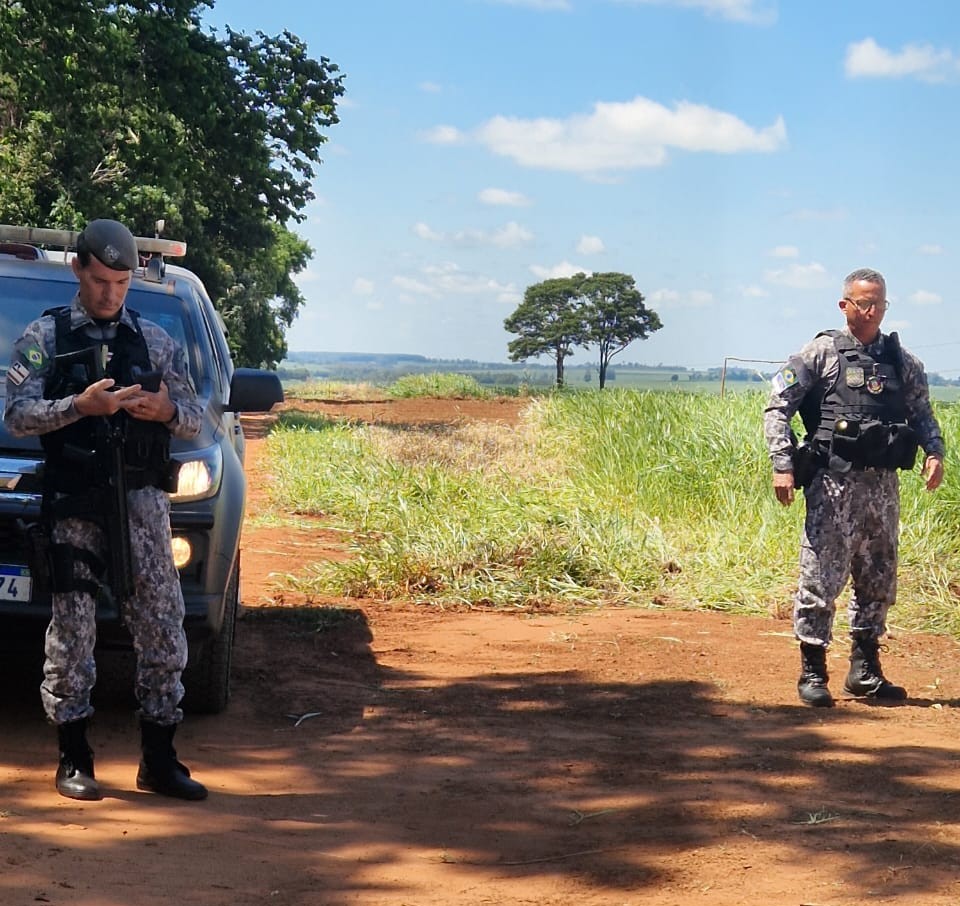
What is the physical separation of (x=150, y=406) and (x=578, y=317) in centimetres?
9724

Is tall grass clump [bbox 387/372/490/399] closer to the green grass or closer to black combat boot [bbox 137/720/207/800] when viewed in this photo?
the green grass

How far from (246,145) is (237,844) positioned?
72.2 ft

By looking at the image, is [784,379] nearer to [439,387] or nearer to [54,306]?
[54,306]

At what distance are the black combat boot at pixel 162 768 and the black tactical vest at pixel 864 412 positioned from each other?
10.4 ft

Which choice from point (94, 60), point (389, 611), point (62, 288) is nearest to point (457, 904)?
point (62, 288)

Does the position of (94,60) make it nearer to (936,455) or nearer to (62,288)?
(62,288)

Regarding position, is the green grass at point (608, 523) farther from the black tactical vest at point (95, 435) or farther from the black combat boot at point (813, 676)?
the black tactical vest at point (95, 435)

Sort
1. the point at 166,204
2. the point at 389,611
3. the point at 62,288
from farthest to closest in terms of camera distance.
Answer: the point at 166,204
the point at 389,611
the point at 62,288

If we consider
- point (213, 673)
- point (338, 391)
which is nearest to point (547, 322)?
point (338, 391)

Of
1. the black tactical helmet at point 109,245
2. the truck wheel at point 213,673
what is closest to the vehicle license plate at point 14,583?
the truck wheel at point 213,673

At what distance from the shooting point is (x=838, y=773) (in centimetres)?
515

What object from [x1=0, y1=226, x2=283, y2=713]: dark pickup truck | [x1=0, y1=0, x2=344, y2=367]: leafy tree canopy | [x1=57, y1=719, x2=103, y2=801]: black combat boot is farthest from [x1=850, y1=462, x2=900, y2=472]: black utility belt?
[x1=0, y1=0, x2=344, y2=367]: leafy tree canopy

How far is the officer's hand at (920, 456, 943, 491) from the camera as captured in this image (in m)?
6.36

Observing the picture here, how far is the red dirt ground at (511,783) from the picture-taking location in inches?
152
